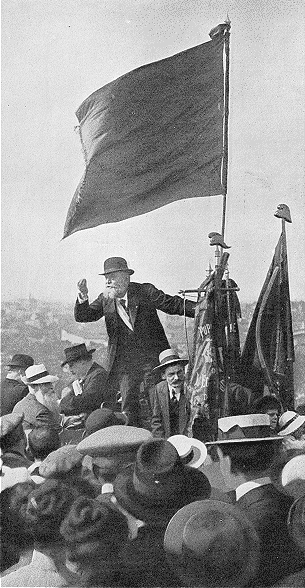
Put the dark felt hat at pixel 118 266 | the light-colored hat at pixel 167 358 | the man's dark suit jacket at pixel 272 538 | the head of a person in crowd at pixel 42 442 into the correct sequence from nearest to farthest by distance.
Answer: the man's dark suit jacket at pixel 272 538
the head of a person in crowd at pixel 42 442
the light-colored hat at pixel 167 358
the dark felt hat at pixel 118 266

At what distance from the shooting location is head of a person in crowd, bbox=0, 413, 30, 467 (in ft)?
19.2

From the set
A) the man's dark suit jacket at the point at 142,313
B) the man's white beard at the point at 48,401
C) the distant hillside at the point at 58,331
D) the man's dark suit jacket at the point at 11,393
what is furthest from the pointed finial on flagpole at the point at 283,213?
the man's dark suit jacket at the point at 11,393

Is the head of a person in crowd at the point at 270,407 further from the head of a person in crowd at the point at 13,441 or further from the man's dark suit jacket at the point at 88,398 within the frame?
the head of a person in crowd at the point at 13,441

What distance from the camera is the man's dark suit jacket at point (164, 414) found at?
580 centimetres

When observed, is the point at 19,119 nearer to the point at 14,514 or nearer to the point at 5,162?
the point at 5,162

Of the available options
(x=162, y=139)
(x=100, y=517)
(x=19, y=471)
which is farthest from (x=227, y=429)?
(x=162, y=139)

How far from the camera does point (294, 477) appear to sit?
565 cm

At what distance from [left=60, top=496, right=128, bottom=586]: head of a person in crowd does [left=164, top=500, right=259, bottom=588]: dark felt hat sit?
32 cm

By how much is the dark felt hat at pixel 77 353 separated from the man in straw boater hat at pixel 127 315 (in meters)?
0.15

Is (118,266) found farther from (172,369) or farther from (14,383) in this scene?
(14,383)

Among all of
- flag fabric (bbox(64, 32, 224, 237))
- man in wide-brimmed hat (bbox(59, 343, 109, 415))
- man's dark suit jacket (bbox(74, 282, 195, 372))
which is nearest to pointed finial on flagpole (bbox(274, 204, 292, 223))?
flag fabric (bbox(64, 32, 224, 237))

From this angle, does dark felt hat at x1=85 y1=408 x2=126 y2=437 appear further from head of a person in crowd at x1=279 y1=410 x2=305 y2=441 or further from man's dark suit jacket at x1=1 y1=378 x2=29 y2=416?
head of a person in crowd at x1=279 y1=410 x2=305 y2=441

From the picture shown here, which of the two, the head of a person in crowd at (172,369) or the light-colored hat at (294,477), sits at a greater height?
the head of a person in crowd at (172,369)

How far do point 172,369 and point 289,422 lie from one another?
824 millimetres
